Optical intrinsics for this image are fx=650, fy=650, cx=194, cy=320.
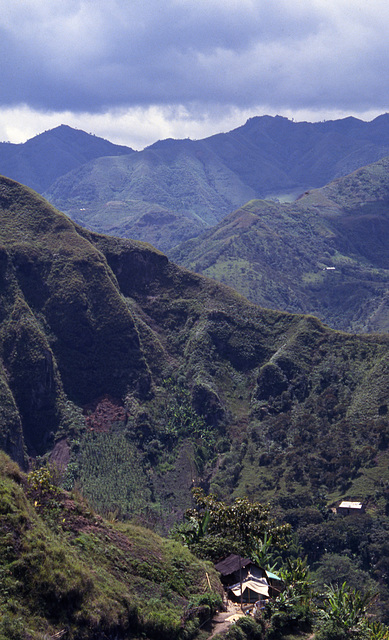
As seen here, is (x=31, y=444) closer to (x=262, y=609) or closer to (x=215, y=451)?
(x=215, y=451)

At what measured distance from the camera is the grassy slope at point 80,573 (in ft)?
94.1

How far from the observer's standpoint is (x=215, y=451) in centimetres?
11431

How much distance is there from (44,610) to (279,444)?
8626 centimetres

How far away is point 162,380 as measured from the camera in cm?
12675

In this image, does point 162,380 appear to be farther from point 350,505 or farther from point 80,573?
Result: point 80,573

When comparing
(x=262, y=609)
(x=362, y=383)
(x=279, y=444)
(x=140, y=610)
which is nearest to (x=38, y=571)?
(x=140, y=610)

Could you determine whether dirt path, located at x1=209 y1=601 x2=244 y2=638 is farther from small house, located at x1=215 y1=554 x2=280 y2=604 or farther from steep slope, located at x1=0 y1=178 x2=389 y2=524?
steep slope, located at x1=0 y1=178 x2=389 y2=524

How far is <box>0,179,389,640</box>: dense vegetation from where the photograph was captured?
95.1m

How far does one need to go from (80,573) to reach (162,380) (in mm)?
95457

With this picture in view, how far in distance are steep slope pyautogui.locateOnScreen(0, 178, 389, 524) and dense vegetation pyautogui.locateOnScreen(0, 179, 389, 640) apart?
28 cm

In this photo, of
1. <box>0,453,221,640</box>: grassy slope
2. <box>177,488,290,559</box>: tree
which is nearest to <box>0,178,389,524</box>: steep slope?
<box>177,488,290,559</box>: tree

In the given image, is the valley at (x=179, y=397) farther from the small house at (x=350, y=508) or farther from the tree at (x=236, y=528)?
the small house at (x=350, y=508)

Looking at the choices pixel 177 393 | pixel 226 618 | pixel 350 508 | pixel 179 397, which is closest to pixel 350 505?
pixel 350 508

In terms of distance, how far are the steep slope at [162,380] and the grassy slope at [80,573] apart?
52346 millimetres
